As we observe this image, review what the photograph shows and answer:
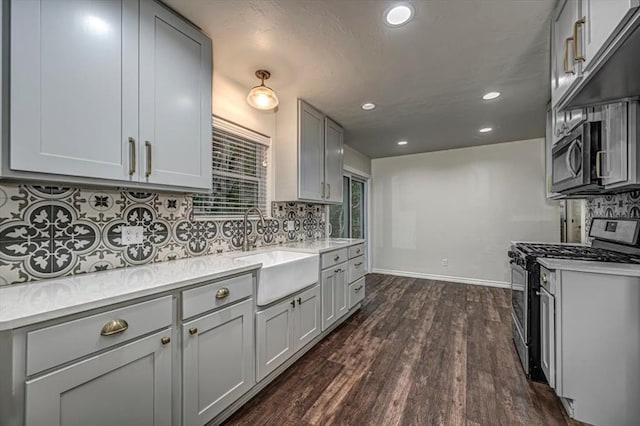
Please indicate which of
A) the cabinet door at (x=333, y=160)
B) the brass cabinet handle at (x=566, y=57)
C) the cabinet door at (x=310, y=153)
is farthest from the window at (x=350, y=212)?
the brass cabinet handle at (x=566, y=57)

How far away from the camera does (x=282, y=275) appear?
1938 millimetres

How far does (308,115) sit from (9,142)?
91.5 inches

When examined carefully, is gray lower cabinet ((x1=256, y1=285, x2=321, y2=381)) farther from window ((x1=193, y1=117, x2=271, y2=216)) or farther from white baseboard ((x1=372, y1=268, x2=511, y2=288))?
white baseboard ((x1=372, y1=268, x2=511, y2=288))

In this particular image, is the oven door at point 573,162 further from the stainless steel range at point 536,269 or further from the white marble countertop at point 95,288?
the white marble countertop at point 95,288

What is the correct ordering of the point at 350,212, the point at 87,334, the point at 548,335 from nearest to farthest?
the point at 87,334
the point at 548,335
the point at 350,212

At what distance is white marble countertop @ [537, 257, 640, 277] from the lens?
4.86ft

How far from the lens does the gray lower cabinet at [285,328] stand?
5.96 ft

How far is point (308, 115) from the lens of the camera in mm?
2957

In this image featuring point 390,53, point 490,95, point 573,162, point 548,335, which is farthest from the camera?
point 490,95

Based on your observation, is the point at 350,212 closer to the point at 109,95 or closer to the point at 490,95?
the point at 490,95

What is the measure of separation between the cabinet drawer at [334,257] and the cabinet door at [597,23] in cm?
214

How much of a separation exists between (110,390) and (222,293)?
588 mm

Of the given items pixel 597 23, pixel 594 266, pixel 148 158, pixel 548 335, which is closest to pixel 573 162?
pixel 594 266

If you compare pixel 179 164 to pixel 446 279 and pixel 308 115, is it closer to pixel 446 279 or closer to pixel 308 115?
pixel 308 115
